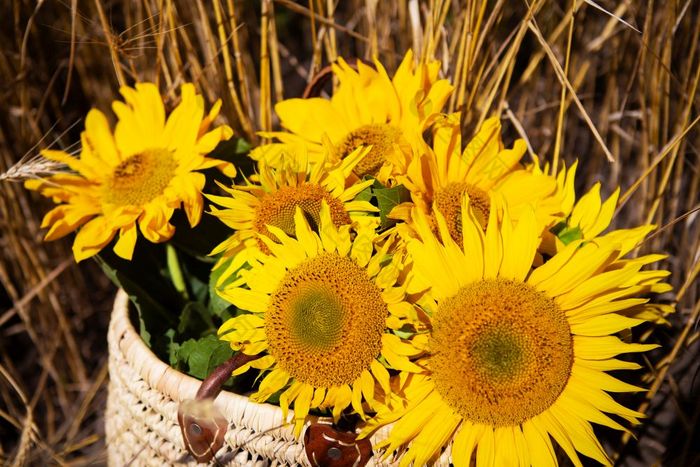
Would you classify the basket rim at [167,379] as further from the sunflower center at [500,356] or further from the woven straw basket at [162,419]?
the sunflower center at [500,356]

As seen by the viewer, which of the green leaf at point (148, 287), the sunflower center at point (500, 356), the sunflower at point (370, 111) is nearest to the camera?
the sunflower center at point (500, 356)

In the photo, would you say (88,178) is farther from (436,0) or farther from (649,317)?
(649,317)

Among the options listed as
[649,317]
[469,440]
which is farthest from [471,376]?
[649,317]

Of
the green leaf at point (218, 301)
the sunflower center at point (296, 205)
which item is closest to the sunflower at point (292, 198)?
the sunflower center at point (296, 205)

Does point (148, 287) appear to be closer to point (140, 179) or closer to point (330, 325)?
point (140, 179)

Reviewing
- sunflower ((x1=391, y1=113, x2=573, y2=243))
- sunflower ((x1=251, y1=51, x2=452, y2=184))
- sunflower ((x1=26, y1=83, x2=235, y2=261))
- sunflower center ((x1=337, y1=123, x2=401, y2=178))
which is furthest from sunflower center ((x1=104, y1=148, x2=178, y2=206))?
sunflower ((x1=391, y1=113, x2=573, y2=243))
